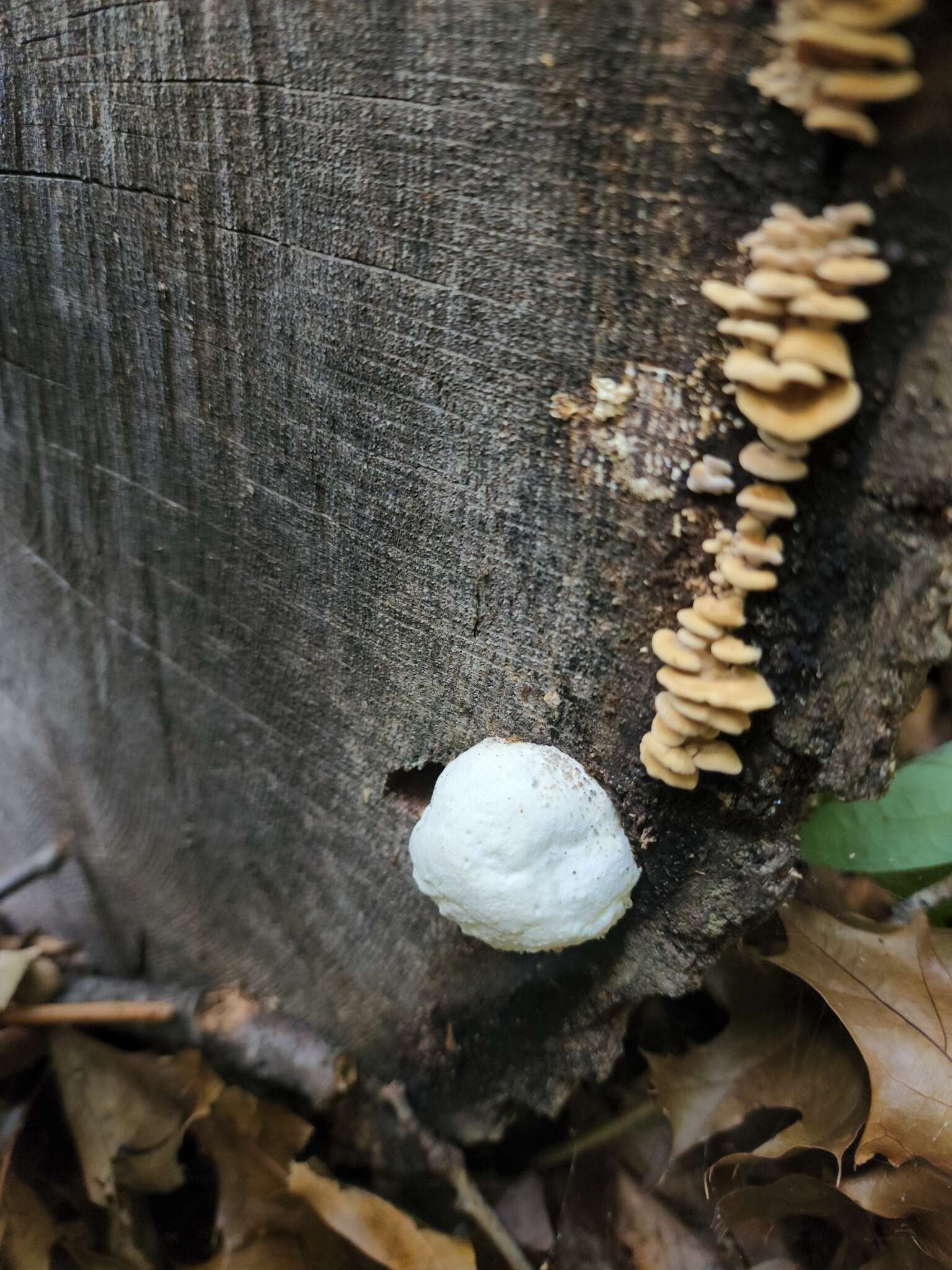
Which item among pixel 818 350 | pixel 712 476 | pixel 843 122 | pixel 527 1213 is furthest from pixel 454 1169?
pixel 843 122

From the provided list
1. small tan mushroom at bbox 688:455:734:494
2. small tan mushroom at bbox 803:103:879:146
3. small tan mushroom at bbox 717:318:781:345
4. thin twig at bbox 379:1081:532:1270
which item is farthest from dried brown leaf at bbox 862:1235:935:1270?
small tan mushroom at bbox 803:103:879:146

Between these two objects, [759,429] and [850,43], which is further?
[759,429]

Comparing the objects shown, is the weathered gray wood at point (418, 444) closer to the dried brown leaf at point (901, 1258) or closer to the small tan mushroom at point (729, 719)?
the small tan mushroom at point (729, 719)

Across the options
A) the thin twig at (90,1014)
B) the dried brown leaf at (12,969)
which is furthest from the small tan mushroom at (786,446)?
the dried brown leaf at (12,969)

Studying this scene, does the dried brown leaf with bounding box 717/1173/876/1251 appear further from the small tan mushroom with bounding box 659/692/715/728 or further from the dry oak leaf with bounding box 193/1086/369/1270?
the small tan mushroom with bounding box 659/692/715/728

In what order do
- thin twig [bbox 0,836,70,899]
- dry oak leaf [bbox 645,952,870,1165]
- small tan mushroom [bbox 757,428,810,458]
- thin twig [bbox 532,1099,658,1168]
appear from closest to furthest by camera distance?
1. small tan mushroom [bbox 757,428,810,458]
2. dry oak leaf [bbox 645,952,870,1165]
3. thin twig [bbox 532,1099,658,1168]
4. thin twig [bbox 0,836,70,899]

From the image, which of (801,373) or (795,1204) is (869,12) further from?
(795,1204)

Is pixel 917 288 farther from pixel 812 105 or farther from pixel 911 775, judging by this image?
pixel 911 775

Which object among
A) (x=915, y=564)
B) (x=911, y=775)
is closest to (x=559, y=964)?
(x=911, y=775)
